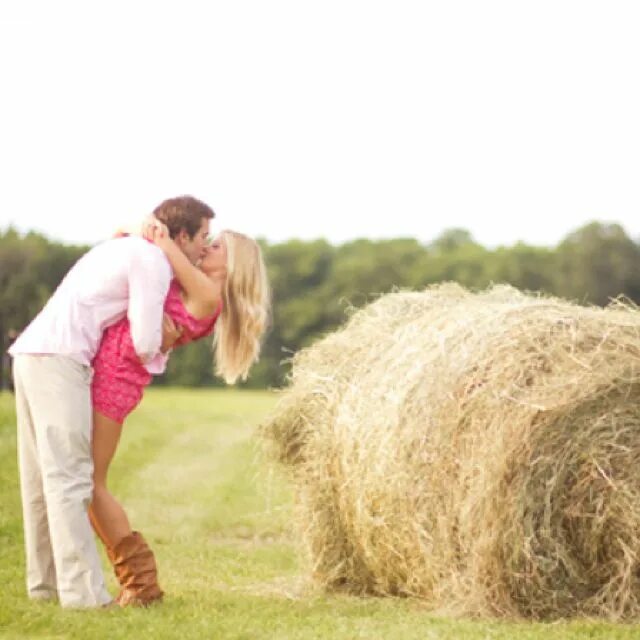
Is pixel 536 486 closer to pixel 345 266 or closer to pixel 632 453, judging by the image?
pixel 632 453

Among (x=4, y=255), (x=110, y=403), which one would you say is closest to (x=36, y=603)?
(x=110, y=403)

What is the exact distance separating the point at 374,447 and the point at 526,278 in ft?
188

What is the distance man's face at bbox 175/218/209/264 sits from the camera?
7.31 meters

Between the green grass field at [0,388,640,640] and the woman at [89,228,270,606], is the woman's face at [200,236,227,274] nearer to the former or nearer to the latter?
the woman at [89,228,270,606]

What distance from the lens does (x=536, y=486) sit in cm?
Result: 694

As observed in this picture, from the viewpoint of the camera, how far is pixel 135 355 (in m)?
7.12

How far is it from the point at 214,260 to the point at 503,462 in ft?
5.90

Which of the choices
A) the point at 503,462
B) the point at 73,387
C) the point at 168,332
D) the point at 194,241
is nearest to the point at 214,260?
the point at 194,241

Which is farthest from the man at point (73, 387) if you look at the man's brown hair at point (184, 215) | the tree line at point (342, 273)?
the tree line at point (342, 273)

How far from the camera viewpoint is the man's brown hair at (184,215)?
7.28 metres

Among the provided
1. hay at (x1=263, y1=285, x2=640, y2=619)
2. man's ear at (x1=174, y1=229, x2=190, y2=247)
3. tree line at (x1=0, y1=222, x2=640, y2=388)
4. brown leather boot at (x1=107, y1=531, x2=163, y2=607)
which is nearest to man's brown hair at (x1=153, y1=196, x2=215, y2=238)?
man's ear at (x1=174, y1=229, x2=190, y2=247)

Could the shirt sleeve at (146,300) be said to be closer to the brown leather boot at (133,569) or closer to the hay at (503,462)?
the brown leather boot at (133,569)

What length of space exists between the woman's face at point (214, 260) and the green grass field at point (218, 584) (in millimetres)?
1683

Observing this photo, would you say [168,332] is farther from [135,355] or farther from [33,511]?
[33,511]
